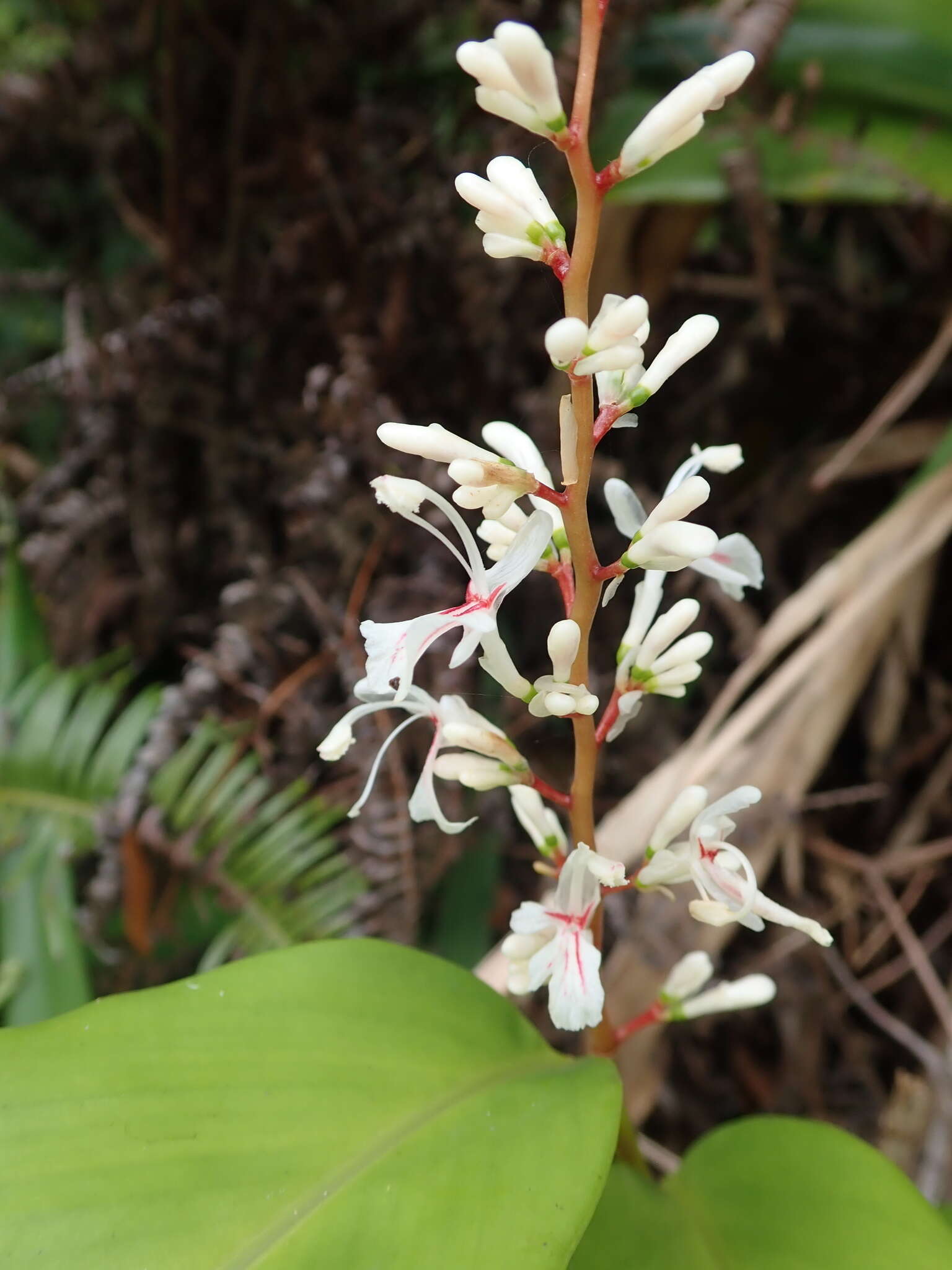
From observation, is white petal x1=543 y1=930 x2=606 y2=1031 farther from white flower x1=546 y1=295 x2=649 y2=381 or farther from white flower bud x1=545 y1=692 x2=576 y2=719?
white flower x1=546 y1=295 x2=649 y2=381

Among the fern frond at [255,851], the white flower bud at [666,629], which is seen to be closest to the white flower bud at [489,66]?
the white flower bud at [666,629]

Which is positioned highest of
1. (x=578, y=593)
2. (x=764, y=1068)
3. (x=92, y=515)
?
(x=578, y=593)

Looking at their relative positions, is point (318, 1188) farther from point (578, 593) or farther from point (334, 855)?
point (334, 855)

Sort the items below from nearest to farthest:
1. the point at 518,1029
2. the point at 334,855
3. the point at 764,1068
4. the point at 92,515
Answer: the point at 518,1029
the point at 334,855
the point at 764,1068
the point at 92,515

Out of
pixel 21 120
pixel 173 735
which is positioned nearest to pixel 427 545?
pixel 173 735

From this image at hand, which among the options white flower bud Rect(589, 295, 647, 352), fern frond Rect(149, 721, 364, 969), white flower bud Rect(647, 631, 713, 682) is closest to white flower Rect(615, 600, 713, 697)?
white flower bud Rect(647, 631, 713, 682)

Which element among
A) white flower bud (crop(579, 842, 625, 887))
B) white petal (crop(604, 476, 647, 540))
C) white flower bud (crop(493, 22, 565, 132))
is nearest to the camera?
white flower bud (crop(493, 22, 565, 132))
